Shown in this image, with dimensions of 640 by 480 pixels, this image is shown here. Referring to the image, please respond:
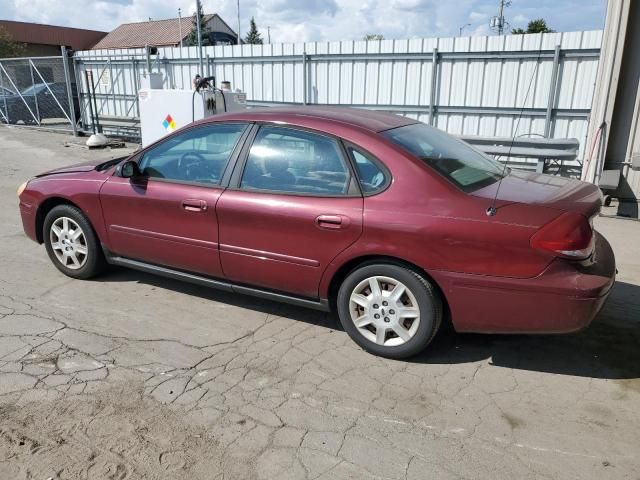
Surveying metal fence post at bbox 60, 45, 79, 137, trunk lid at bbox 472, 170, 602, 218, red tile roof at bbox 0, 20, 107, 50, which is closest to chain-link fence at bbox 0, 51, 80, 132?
metal fence post at bbox 60, 45, 79, 137

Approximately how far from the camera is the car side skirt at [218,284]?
12.4 feet

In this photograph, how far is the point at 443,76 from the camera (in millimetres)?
10141

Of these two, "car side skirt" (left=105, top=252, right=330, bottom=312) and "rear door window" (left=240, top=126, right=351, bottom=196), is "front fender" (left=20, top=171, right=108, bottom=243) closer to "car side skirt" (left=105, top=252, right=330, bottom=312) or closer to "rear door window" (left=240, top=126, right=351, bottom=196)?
"car side skirt" (left=105, top=252, right=330, bottom=312)

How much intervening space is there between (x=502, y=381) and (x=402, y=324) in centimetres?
72

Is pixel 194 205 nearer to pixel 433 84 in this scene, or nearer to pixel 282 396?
pixel 282 396

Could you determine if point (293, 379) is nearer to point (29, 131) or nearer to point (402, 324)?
point (402, 324)

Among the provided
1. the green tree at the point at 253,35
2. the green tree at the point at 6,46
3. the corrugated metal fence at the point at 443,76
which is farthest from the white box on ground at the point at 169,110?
the green tree at the point at 253,35

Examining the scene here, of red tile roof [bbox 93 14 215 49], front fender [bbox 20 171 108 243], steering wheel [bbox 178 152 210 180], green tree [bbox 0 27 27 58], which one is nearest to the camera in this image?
steering wheel [bbox 178 152 210 180]

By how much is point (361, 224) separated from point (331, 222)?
21 cm

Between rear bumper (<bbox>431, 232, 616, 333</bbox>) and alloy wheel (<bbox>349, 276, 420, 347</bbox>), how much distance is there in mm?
253

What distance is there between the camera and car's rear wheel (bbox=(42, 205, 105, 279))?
4652 mm

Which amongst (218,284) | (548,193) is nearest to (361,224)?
(548,193)

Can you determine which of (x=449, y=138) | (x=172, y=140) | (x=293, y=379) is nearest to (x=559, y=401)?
(x=293, y=379)

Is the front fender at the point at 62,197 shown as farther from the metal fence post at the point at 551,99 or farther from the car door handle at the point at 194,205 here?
the metal fence post at the point at 551,99
